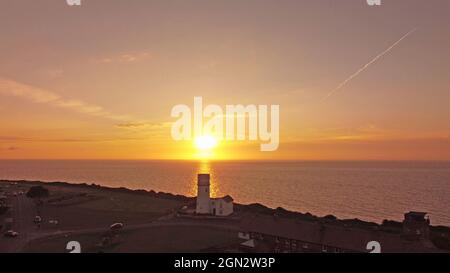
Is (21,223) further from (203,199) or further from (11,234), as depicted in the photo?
(203,199)

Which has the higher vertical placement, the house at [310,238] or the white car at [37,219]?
the house at [310,238]

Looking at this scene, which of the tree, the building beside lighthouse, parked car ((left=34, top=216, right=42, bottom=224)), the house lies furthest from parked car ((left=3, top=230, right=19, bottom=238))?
the tree

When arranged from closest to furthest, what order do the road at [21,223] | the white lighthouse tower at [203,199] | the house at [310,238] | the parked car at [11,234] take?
the house at [310,238] → the road at [21,223] → the parked car at [11,234] → the white lighthouse tower at [203,199]

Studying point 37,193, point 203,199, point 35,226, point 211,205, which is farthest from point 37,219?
point 37,193

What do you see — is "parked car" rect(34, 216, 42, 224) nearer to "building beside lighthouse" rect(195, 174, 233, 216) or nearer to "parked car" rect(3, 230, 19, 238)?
"parked car" rect(3, 230, 19, 238)

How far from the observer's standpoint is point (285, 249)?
42.3 meters

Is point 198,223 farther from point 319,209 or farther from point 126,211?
point 319,209

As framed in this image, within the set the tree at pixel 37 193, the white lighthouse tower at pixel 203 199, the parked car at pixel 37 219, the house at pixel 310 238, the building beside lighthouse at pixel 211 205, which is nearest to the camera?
the house at pixel 310 238

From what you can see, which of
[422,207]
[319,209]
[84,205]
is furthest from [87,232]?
[422,207]

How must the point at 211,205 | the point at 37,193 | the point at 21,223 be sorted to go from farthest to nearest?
the point at 37,193 → the point at 211,205 → the point at 21,223

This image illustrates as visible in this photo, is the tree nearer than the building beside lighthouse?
No

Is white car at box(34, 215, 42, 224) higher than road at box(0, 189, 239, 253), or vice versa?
white car at box(34, 215, 42, 224)

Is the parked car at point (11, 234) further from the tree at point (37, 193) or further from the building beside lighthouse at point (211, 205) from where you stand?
the tree at point (37, 193)

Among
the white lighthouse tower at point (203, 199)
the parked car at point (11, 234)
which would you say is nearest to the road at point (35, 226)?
the parked car at point (11, 234)
